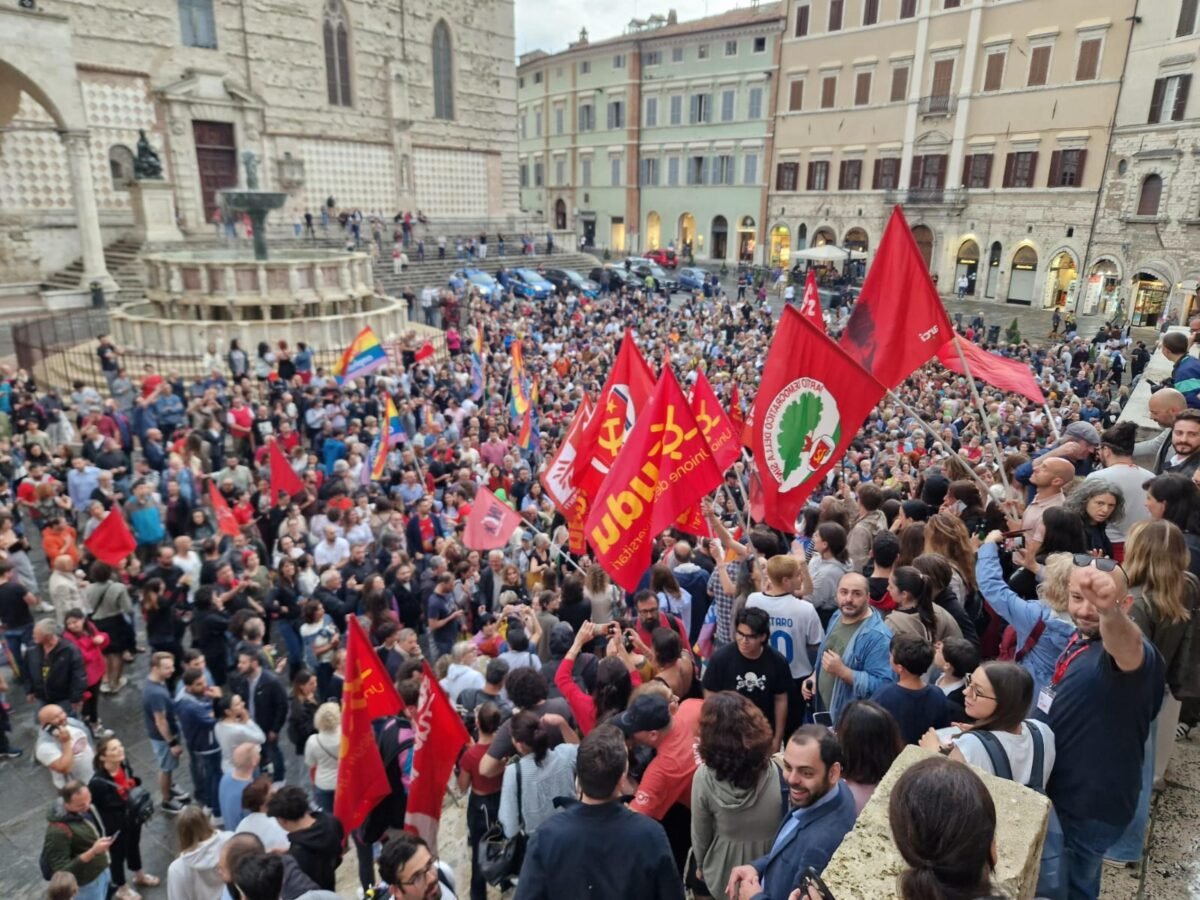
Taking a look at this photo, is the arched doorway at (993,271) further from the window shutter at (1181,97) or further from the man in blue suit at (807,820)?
the man in blue suit at (807,820)

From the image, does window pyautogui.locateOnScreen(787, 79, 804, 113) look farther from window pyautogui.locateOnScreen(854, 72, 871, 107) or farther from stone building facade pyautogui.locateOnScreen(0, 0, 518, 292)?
stone building facade pyautogui.locateOnScreen(0, 0, 518, 292)

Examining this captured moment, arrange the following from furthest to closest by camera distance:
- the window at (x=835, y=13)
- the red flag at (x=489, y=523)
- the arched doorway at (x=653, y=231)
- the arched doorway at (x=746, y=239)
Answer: the arched doorway at (x=653, y=231)
the arched doorway at (x=746, y=239)
the window at (x=835, y=13)
the red flag at (x=489, y=523)

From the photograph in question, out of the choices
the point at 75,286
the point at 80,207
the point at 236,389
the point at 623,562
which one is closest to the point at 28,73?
the point at 80,207

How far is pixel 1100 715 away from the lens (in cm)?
286

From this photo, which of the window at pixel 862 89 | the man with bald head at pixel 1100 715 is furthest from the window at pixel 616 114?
the man with bald head at pixel 1100 715

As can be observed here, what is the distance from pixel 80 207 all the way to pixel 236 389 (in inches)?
551

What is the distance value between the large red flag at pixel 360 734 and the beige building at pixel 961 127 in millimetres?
35508

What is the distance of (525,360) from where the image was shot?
779 inches

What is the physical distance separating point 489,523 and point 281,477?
10.1 feet

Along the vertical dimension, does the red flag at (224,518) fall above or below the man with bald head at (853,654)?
below

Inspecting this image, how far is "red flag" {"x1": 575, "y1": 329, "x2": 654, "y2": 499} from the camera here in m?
7.49

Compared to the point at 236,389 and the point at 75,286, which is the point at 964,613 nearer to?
the point at 236,389

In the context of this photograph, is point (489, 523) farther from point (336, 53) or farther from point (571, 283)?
point (336, 53)

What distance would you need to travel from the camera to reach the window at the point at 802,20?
1586 inches
